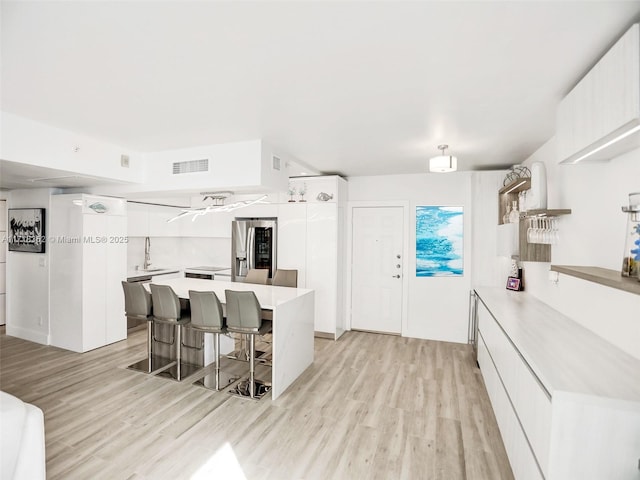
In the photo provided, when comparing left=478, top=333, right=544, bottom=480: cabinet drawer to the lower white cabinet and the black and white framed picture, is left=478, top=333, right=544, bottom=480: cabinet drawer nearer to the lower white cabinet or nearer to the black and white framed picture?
the lower white cabinet

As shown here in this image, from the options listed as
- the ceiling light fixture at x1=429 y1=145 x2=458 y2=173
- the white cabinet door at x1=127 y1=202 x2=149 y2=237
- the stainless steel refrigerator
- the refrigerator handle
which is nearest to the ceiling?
the ceiling light fixture at x1=429 y1=145 x2=458 y2=173

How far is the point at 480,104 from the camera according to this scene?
8.05 ft

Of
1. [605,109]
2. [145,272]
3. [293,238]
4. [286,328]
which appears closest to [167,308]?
[286,328]

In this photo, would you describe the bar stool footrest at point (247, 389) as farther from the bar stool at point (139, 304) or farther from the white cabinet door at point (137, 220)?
the white cabinet door at point (137, 220)

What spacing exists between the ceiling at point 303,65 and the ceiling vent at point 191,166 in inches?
19.5

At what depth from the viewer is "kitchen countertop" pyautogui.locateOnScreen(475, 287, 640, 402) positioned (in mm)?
1525

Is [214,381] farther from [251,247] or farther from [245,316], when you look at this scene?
[251,247]

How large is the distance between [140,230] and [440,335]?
5338 mm

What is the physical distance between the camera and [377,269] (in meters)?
5.40

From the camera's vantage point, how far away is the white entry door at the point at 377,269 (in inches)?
209

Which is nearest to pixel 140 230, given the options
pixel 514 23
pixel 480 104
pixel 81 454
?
pixel 81 454

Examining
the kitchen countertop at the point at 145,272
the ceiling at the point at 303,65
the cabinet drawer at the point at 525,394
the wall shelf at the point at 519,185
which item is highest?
the ceiling at the point at 303,65

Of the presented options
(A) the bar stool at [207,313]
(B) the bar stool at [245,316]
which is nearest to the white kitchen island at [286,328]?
(B) the bar stool at [245,316]

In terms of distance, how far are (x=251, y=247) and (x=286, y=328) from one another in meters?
2.40
